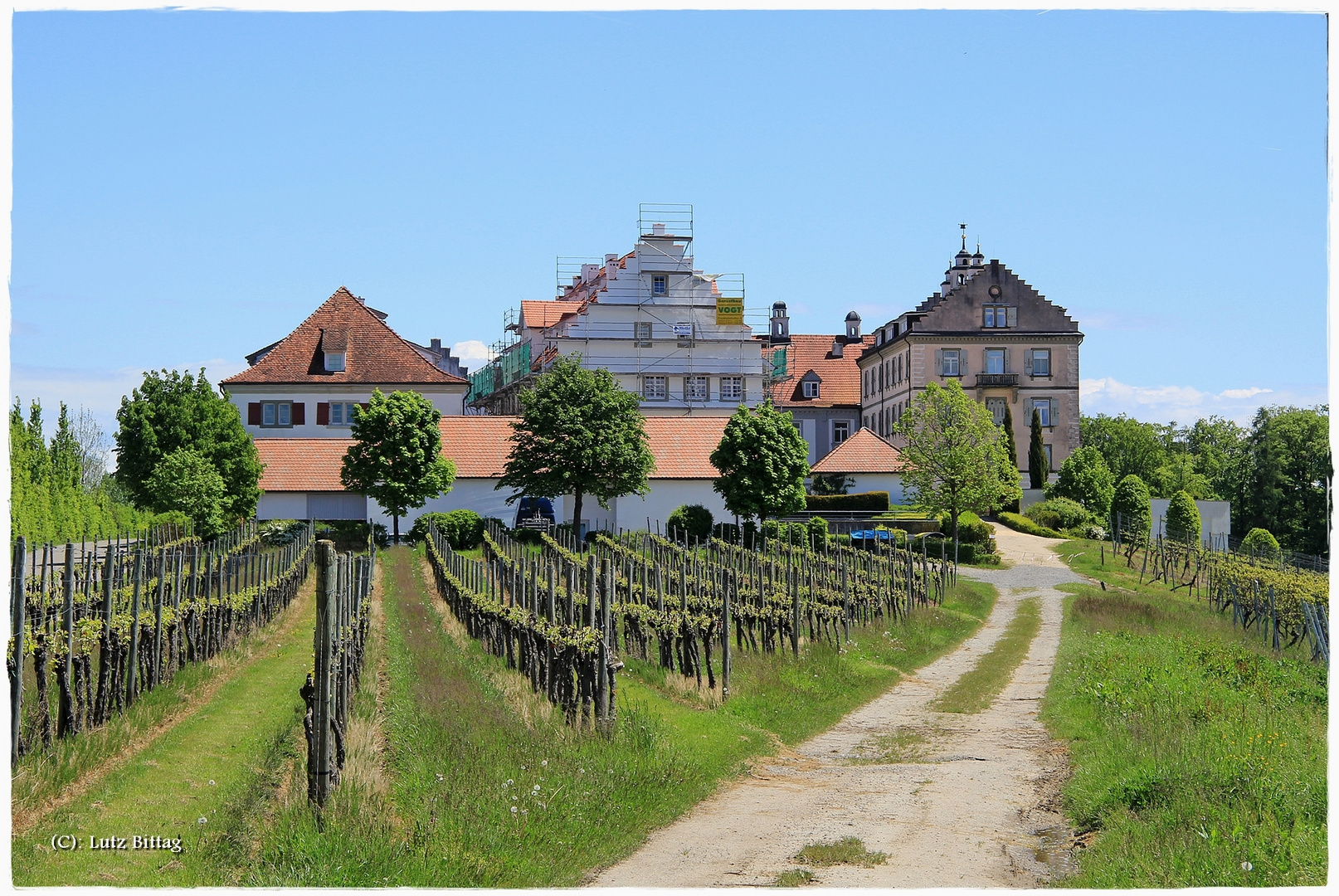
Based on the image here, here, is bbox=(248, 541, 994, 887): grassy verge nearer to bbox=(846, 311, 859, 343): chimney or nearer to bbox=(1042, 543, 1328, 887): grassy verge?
bbox=(1042, 543, 1328, 887): grassy verge

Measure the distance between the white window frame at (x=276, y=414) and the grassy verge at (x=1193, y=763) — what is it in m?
55.8

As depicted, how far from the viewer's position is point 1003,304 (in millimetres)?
79250

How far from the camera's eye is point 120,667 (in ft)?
47.1

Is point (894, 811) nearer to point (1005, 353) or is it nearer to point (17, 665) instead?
point (17, 665)

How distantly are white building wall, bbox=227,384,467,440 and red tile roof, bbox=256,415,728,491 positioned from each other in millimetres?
11173

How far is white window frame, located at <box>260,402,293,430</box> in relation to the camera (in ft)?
233

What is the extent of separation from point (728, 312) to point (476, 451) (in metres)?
21.7

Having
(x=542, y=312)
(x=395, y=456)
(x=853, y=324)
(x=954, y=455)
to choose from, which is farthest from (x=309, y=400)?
(x=853, y=324)

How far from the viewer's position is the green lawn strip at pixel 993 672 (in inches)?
729

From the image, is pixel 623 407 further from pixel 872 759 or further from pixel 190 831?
pixel 190 831

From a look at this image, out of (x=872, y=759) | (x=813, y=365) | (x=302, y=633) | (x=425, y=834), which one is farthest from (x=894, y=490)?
(x=425, y=834)

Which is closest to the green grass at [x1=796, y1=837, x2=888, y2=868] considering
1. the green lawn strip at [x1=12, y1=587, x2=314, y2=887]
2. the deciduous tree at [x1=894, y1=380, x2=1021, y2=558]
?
the green lawn strip at [x1=12, y1=587, x2=314, y2=887]

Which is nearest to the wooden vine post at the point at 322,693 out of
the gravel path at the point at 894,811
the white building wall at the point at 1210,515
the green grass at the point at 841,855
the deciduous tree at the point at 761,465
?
the gravel path at the point at 894,811

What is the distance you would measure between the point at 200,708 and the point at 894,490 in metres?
49.0
